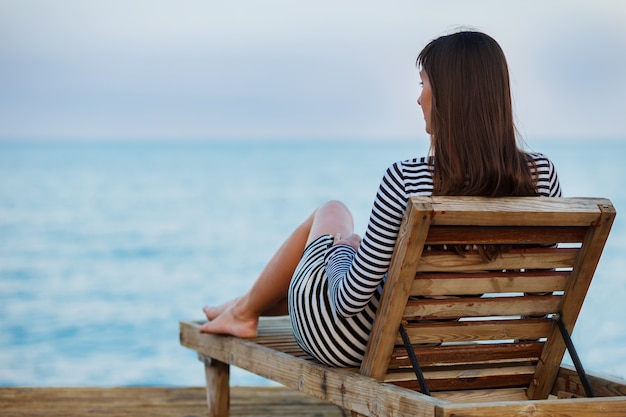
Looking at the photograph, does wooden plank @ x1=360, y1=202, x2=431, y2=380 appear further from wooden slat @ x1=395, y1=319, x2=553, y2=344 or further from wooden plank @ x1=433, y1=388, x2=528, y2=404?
wooden plank @ x1=433, y1=388, x2=528, y2=404

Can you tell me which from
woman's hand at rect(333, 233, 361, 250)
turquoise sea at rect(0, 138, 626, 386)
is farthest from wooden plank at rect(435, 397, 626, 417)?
turquoise sea at rect(0, 138, 626, 386)

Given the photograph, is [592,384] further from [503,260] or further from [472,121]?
[472,121]

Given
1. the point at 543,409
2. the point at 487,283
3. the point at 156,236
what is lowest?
the point at 543,409

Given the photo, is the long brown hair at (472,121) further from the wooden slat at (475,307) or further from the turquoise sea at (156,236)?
the turquoise sea at (156,236)

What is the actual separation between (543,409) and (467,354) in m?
0.37

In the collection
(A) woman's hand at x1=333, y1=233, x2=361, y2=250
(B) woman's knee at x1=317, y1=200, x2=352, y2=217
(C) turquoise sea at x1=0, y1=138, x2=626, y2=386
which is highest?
(C) turquoise sea at x1=0, y1=138, x2=626, y2=386

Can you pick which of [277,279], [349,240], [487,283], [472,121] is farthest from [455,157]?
[277,279]

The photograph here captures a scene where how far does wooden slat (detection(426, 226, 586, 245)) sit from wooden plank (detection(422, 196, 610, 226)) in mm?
49

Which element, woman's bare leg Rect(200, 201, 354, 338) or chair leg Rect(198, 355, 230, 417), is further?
chair leg Rect(198, 355, 230, 417)

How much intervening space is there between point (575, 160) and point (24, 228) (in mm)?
19761

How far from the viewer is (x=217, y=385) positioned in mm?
3414

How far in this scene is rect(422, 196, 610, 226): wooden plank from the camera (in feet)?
6.75

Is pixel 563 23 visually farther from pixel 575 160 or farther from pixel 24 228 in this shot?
pixel 24 228

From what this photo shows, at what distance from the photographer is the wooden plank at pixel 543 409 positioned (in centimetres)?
193
